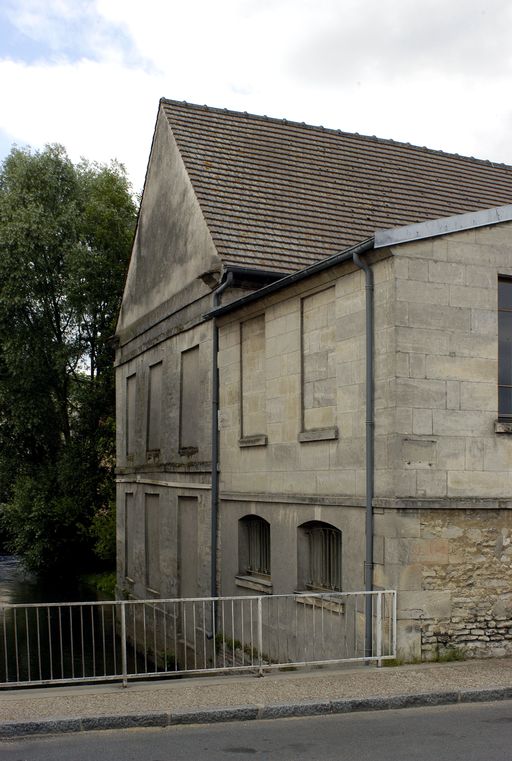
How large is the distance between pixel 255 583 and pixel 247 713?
6786mm

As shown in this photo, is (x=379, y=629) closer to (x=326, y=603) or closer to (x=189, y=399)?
(x=326, y=603)

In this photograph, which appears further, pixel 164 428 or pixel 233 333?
pixel 164 428

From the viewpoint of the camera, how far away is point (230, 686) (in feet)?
32.5

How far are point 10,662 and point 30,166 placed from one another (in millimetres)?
17928

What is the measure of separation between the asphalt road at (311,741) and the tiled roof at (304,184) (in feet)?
33.6

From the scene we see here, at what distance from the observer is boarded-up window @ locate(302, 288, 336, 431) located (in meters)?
13.5

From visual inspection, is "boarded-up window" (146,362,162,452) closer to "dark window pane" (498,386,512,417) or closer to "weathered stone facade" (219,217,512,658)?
"weathered stone facade" (219,217,512,658)

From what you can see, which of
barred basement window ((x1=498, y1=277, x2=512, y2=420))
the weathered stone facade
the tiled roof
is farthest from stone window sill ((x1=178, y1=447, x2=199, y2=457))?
barred basement window ((x1=498, y1=277, x2=512, y2=420))

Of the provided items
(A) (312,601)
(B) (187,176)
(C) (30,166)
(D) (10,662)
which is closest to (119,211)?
Answer: (C) (30,166)

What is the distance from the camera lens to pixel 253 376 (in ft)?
52.8

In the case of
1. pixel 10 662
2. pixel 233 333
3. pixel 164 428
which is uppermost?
pixel 233 333

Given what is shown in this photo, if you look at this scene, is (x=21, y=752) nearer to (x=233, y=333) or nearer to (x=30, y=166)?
(x=233, y=333)

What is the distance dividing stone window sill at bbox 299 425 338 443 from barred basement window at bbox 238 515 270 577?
2417mm

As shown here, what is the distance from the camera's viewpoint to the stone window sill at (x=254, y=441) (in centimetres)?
1538
